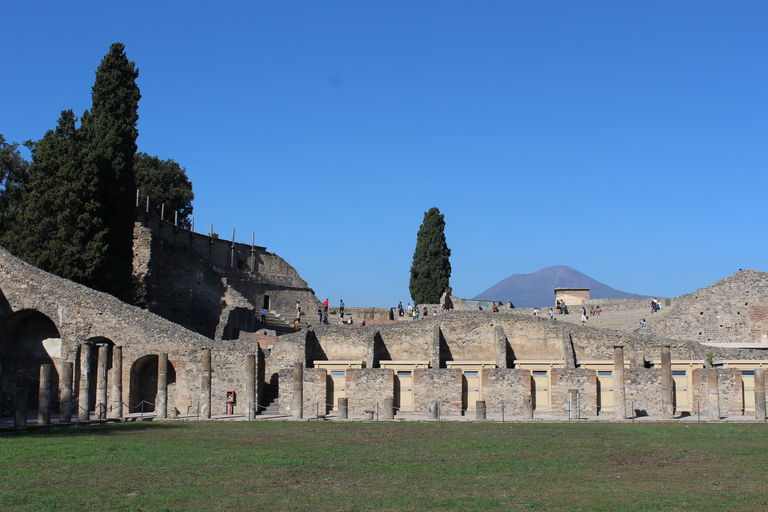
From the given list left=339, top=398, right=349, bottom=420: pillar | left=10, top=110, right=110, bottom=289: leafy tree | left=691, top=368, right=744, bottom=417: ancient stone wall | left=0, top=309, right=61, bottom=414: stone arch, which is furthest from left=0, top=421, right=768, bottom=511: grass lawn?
left=10, top=110, right=110, bottom=289: leafy tree

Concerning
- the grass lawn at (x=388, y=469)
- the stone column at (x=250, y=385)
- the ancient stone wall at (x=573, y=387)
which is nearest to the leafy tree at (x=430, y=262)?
the ancient stone wall at (x=573, y=387)

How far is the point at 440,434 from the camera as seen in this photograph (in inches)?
921

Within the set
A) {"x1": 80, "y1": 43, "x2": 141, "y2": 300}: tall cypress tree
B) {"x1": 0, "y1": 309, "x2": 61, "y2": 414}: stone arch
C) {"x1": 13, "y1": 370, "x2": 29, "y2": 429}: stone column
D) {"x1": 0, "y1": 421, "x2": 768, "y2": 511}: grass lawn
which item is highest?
{"x1": 80, "y1": 43, "x2": 141, "y2": 300}: tall cypress tree

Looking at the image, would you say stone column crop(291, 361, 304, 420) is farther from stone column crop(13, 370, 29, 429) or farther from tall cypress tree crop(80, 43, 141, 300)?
tall cypress tree crop(80, 43, 141, 300)

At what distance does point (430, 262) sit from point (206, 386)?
35.1 m

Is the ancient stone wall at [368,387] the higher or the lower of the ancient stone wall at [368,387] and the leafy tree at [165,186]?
the lower

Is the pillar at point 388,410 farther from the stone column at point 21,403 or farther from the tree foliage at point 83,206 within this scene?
the tree foliage at point 83,206

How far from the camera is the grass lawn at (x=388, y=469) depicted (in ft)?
43.1

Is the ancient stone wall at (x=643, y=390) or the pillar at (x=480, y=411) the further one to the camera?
the ancient stone wall at (x=643, y=390)

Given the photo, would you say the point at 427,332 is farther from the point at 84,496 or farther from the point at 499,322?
the point at 84,496

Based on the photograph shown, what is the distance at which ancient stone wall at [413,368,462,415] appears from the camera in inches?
1262

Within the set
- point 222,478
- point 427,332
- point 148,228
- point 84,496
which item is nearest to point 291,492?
point 222,478

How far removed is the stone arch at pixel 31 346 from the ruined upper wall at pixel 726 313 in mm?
30673

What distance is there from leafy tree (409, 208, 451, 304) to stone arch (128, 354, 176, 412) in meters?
30.9
